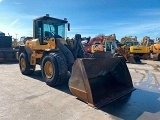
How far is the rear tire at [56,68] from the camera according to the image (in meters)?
6.53

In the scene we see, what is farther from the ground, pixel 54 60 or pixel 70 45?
pixel 70 45

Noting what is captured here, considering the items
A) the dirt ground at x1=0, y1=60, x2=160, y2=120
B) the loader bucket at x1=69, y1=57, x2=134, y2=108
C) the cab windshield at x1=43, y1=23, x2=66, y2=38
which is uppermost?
the cab windshield at x1=43, y1=23, x2=66, y2=38

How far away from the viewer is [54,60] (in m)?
6.62

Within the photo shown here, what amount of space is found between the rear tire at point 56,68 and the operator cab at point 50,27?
1341 mm

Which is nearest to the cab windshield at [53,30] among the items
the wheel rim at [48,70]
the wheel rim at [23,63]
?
the wheel rim at [48,70]

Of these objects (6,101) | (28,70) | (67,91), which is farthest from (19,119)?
(28,70)

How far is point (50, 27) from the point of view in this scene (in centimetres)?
809

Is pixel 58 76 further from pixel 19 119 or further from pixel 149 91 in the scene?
pixel 149 91

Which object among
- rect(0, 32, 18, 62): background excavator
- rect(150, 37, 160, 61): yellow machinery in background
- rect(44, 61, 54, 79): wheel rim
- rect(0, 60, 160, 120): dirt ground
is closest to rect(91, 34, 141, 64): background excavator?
rect(150, 37, 160, 61): yellow machinery in background

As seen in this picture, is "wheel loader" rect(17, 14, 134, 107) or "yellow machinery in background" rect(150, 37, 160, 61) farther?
"yellow machinery in background" rect(150, 37, 160, 61)

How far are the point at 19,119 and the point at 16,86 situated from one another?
10.1 ft

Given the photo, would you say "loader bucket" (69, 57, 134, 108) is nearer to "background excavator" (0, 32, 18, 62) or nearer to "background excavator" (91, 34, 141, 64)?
"background excavator" (91, 34, 141, 64)

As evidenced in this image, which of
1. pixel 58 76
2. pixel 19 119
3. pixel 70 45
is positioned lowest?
pixel 19 119

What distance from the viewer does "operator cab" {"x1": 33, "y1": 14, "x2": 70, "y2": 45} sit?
26.0ft
